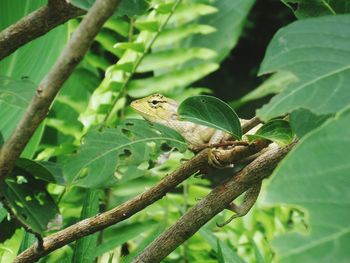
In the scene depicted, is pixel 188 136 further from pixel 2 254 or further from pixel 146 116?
pixel 2 254

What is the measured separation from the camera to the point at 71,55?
0.69m

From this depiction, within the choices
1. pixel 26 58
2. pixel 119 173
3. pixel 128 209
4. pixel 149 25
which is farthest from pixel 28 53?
pixel 128 209

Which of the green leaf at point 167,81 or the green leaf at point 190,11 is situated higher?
the green leaf at point 190,11

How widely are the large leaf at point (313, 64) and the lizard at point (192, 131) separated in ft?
1.04

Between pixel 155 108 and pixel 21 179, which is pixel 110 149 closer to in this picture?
pixel 21 179

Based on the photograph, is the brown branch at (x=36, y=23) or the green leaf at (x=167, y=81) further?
the green leaf at (x=167, y=81)

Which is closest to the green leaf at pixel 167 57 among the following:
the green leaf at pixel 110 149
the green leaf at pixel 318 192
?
the green leaf at pixel 110 149

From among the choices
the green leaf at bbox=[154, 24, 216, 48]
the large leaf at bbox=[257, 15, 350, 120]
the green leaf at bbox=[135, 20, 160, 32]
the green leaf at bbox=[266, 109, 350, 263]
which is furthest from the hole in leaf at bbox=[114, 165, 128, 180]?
the green leaf at bbox=[154, 24, 216, 48]

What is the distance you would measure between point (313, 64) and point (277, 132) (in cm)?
28

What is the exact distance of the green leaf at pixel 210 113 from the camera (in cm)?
94

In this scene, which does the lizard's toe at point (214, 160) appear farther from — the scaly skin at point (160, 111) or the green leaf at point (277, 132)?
the scaly skin at point (160, 111)

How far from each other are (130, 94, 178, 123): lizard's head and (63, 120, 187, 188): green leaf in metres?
0.40

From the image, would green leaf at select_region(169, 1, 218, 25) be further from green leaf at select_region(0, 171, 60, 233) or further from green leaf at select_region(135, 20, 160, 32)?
green leaf at select_region(0, 171, 60, 233)

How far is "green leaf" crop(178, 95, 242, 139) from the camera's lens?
940 millimetres
